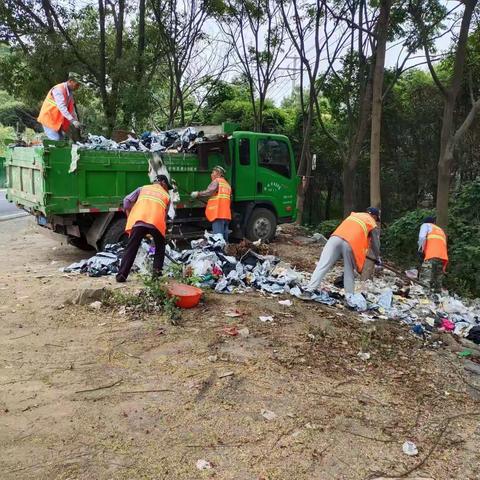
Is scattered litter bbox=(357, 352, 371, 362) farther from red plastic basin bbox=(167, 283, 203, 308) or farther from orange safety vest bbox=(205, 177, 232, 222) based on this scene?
orange safety vest bbox=(205, 177, 232, 222)

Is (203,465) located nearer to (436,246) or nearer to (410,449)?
(410,449)

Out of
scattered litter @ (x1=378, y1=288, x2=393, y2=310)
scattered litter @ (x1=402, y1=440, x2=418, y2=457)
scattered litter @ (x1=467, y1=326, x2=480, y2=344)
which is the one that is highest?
scattered litter @ (x1=378, y1=288, x2=393, y2=310)

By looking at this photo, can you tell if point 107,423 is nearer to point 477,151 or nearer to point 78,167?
point 78,167

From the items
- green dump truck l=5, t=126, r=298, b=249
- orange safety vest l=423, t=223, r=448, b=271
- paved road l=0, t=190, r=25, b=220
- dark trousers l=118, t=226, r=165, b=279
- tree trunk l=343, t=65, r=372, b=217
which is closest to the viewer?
dark trousers l=118, t=226, r=165, b=279

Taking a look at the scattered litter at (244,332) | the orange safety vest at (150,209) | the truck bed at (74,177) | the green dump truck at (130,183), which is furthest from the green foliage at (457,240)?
the orange safety vest at (150,209)

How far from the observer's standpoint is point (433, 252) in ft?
25.7

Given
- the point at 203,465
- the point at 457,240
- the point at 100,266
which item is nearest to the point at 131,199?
the point at 100,266

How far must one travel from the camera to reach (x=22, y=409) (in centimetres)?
324

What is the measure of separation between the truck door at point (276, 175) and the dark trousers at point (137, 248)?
12.9 ft

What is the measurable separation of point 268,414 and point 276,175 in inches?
280

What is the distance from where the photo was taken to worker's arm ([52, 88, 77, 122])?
24.2 feet

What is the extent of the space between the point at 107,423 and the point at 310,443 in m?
1.24

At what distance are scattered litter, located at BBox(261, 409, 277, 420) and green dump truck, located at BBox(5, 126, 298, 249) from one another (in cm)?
484

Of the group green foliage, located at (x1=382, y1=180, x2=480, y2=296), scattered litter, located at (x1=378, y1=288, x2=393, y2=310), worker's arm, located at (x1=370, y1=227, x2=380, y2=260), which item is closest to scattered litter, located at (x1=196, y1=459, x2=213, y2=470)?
scattered litter, located at (x1=378, y1=288, x2=393, y2=310)
